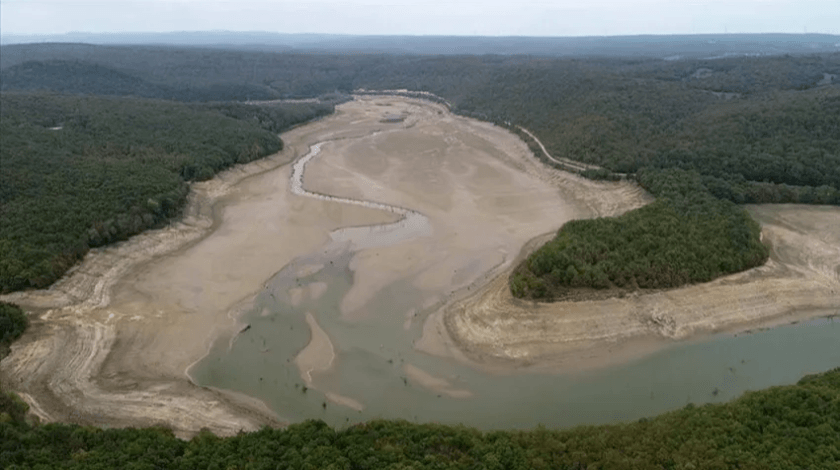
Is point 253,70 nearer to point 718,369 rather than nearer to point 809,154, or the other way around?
point 809,154

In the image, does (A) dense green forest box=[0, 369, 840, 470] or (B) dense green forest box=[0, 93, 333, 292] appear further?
(B) dense green forest box=[0, 93, 333, 292]

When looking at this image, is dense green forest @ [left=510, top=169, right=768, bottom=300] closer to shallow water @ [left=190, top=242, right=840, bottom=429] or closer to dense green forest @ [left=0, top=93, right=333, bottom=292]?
shallow water @ [left=190, top=242, right=840, bottom=429]

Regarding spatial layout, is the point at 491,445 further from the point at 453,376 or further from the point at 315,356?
the point at 315,356

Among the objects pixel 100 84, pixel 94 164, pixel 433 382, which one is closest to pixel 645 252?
pixel 433 382

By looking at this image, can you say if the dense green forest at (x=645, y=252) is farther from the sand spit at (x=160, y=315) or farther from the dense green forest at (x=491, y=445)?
the sand spit at (x=160, y=315)

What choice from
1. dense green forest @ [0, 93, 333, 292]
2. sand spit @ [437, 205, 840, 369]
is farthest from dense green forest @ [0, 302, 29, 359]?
sand spit @ [437, 205, 840, 369]

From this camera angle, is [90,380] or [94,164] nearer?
[90,380]
